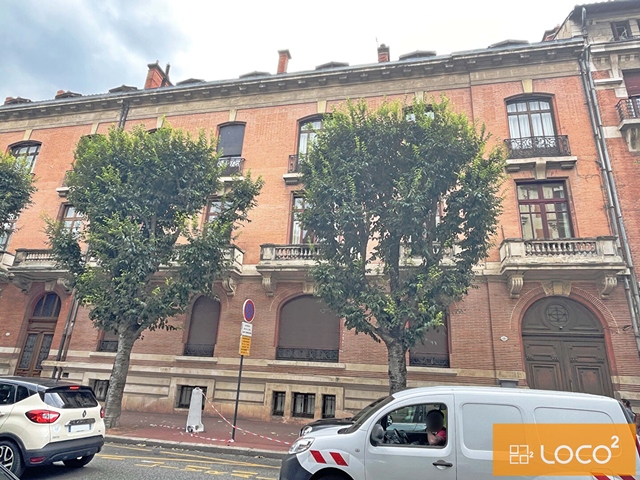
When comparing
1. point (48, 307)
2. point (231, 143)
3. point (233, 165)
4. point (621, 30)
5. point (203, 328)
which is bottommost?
point (203, 328)

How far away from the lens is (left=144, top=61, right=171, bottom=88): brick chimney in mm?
21438

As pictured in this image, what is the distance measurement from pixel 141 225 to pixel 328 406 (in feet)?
29.4

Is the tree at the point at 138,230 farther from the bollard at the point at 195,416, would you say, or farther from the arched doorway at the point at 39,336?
the arched doorway at the point at 39,336

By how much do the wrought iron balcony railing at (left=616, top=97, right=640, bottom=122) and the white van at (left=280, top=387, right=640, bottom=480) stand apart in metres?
15.0

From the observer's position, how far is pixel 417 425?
482 centimetres

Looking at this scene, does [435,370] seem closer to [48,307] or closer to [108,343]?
[108,343]

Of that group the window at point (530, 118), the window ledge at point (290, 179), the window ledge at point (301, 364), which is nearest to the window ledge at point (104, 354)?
the window ledge at point (301, 364)

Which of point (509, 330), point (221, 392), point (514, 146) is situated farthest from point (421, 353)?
point (514, 146)

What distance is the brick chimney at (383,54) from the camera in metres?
19.8

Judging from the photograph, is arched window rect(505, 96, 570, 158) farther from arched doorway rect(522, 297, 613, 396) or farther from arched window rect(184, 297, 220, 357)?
arched window rect(184, 297, 220, 357)

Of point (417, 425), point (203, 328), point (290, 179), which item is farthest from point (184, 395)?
point (417, 425)

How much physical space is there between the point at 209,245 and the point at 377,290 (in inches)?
208

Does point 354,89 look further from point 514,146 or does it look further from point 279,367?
point 279,367

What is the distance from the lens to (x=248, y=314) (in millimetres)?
10891
